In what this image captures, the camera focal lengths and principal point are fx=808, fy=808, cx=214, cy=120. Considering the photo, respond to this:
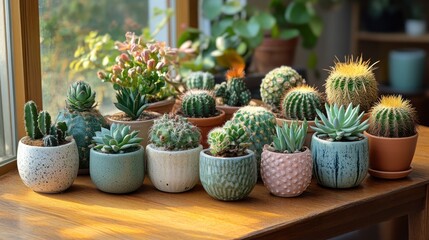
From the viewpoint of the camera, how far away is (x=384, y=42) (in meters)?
5.04

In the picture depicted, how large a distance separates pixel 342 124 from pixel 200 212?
0.41 meters

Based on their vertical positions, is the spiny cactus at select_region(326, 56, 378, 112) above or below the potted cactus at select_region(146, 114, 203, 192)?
above

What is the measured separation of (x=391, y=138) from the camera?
1975 mm

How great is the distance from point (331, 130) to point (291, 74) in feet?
1.23

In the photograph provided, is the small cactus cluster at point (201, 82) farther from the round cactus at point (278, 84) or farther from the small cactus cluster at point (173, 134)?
the small cactus cluster at point (173, 134)

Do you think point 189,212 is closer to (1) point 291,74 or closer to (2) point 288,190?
(2) point 288,190

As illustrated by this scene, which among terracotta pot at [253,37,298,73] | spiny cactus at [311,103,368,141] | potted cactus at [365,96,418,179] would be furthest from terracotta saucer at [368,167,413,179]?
terracotta pot at [253,37,298,73]

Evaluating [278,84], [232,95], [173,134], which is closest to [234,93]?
[232,95]

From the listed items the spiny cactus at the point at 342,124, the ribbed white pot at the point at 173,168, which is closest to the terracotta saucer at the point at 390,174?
the spiny cactus at the point at 342,124

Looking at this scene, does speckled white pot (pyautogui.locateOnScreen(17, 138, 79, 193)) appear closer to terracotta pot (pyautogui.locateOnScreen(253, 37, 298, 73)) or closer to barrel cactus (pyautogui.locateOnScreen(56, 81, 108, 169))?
barrel cactus (pyautogui.locateOnScreen(56, 81, 108, 169))

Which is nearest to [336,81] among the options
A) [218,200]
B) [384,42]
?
[218,200]

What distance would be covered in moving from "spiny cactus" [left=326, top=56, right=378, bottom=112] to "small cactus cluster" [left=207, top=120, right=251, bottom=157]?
1.16ft

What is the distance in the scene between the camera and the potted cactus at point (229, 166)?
1.82 meters

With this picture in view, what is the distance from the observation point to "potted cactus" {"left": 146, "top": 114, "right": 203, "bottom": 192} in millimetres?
1894
